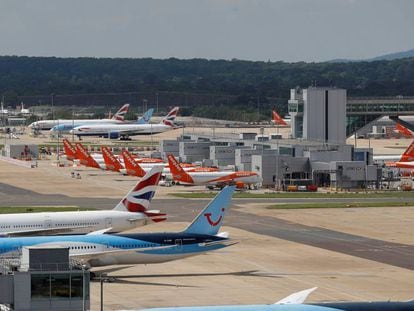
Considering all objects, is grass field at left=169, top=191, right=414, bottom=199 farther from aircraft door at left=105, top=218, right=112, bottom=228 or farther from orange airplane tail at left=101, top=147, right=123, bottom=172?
aircraft door at left=105, top=218, right=112, bottom=228

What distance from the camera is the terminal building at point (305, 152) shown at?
152m

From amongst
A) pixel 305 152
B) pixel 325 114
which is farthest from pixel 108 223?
pixel 325 114

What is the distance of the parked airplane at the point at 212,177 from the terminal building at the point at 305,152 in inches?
126

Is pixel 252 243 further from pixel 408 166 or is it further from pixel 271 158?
pixel 408 166

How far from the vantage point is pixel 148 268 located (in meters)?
81.4

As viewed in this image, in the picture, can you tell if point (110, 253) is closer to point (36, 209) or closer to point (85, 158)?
point (36, 209)

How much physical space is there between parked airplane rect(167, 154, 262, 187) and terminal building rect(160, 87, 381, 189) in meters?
3.20

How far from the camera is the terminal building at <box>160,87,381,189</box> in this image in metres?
152

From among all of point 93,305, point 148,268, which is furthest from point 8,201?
→ point 93,305

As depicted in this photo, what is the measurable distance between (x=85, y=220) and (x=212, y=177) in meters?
66.2

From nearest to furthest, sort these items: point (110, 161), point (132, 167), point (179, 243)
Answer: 1. point (179, 243)
2. point (132, 167)
3. point (110, 161)

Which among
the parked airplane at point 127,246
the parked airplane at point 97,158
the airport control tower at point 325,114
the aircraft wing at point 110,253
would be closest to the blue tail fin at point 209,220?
the parked airplane at point 127,246

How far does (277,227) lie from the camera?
10731 centimetres

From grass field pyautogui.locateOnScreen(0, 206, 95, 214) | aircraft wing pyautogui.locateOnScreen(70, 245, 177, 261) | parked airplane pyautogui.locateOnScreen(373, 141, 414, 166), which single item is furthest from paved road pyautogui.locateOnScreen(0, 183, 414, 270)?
parked airplane pyautogui.locateOnScreen(373, 141, 414, 166)
